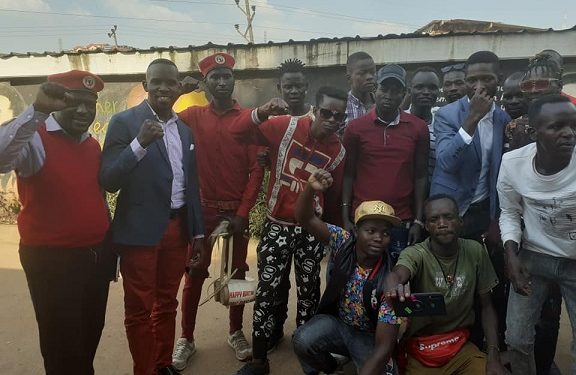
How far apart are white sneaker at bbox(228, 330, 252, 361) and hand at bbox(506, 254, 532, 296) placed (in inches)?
77.9

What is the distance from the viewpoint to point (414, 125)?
2945 mm

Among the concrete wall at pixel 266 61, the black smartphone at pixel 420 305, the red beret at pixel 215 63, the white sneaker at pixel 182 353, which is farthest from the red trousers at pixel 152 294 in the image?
the concrete wall at pixel 266 61

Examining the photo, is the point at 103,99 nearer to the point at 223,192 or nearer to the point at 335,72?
the point at 335,72

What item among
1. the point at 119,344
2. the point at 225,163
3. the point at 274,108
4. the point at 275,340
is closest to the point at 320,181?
the point at 274,108

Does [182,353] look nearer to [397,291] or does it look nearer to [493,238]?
[397,291]

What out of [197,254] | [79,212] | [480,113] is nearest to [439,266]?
[480,113]

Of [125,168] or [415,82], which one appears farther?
[415,82]

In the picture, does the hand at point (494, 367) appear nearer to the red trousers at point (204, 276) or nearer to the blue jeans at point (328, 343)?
the blue jeans at point (328, 343)

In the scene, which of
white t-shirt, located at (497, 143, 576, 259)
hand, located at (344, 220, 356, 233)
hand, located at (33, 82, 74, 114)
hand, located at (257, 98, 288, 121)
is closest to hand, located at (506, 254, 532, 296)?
white t-shirt, located at (497, 143, 576, 259)

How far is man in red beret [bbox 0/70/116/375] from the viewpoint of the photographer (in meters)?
2.14

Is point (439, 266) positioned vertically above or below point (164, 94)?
below

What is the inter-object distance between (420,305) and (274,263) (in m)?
1.02

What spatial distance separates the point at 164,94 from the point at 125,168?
589 mm

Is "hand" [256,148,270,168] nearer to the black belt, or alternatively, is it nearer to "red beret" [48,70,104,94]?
the black belt
